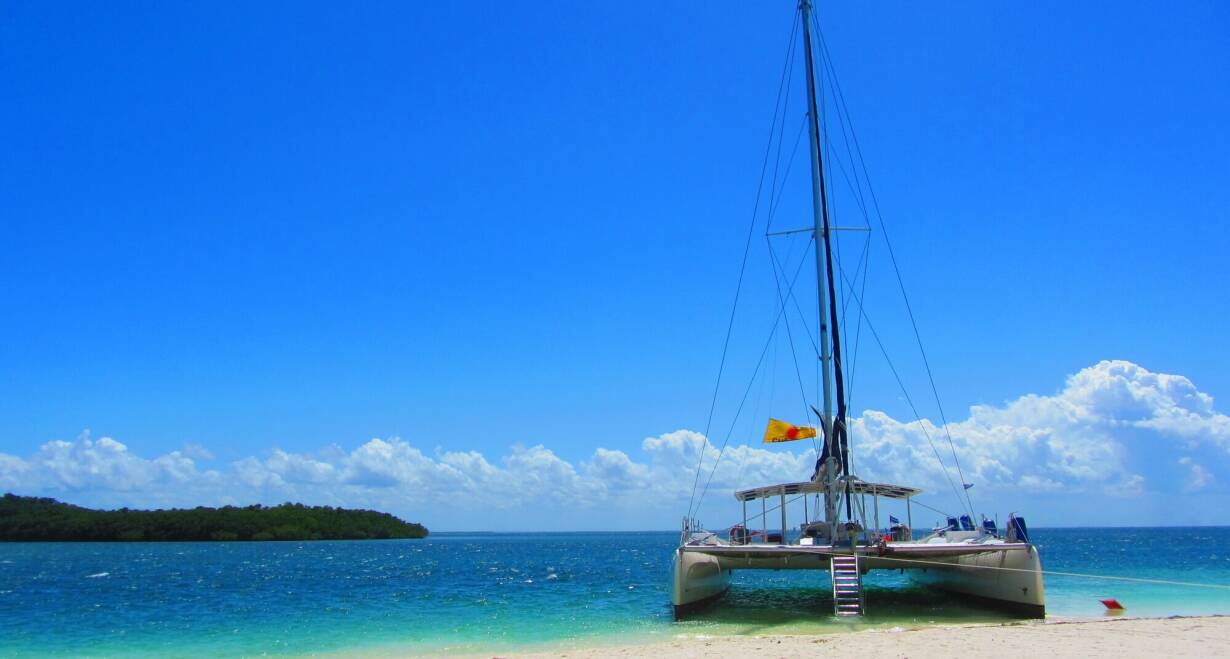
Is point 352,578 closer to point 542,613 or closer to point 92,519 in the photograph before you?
point 542,613

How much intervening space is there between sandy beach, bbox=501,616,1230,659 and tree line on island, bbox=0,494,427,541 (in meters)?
124

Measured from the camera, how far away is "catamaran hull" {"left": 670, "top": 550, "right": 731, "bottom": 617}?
2084 centimetres

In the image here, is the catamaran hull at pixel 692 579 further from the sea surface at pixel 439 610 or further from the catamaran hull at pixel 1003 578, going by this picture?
the catamaran hull at pixel 1003 578

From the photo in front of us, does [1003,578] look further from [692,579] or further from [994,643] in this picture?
[692,579]

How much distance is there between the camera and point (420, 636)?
21.5 m

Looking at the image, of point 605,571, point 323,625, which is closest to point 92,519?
point 605,571

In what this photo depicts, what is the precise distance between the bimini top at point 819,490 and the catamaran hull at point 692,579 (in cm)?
243

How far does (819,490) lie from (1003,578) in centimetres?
495

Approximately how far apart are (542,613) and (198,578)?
28.5m

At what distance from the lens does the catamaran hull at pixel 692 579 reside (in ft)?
68.4

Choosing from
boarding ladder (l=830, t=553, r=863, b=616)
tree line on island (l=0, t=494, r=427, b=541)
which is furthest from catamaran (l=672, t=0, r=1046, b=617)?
tree line on island (l=0, t=494, r=427, b=541)

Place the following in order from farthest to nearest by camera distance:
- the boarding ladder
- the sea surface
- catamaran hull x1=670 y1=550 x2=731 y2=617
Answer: catamaran hull x1=670 y1=550 x2=731 y2=617
the sea surface
the boarding ladder

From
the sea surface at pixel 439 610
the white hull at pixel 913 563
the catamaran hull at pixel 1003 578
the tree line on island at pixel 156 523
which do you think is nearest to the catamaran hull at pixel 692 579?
the white hull at pixel 913 563

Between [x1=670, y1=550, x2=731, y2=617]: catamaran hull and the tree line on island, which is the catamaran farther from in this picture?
the tree line on island
